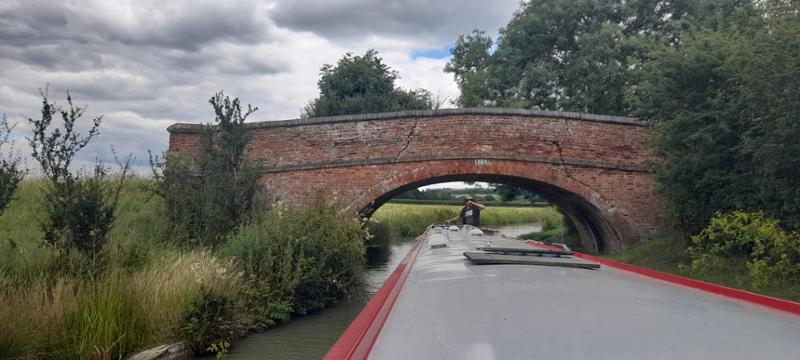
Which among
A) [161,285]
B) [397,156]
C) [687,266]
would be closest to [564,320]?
[161,285]

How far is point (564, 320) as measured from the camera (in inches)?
88.1

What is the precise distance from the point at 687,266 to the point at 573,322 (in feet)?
23.6

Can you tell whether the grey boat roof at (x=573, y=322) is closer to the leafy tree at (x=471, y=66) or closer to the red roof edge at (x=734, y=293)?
the red roof edge at (x=734, y=293)

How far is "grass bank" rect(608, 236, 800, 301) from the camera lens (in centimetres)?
624

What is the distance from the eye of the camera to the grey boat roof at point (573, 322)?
1816mm

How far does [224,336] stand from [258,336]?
23.9 inches

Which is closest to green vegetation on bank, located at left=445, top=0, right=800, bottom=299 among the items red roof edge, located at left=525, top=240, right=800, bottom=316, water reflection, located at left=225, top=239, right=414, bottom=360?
red roof edge, located at left=525, top=240, right=800, bottom=316

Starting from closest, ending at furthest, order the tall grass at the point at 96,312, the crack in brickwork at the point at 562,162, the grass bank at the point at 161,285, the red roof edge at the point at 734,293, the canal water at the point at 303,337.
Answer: the red roof edge at the point at 734,293 → the tall grass at the point at 96,312 → the grass bank at the point at 161,285 → the canal water at the point at 303,337 → the crack in brickwork at the point at 562,162

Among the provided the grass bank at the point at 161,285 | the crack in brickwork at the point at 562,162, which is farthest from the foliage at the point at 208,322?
the crack in brickwork at the point at 562,162

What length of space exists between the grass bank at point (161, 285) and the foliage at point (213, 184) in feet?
0.91

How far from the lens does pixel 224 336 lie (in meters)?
5.43

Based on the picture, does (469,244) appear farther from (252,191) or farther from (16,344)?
(16,344)

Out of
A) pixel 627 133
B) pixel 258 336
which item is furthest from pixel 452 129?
pixel 258 336

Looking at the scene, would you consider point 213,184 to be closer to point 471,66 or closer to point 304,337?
point 304,337
